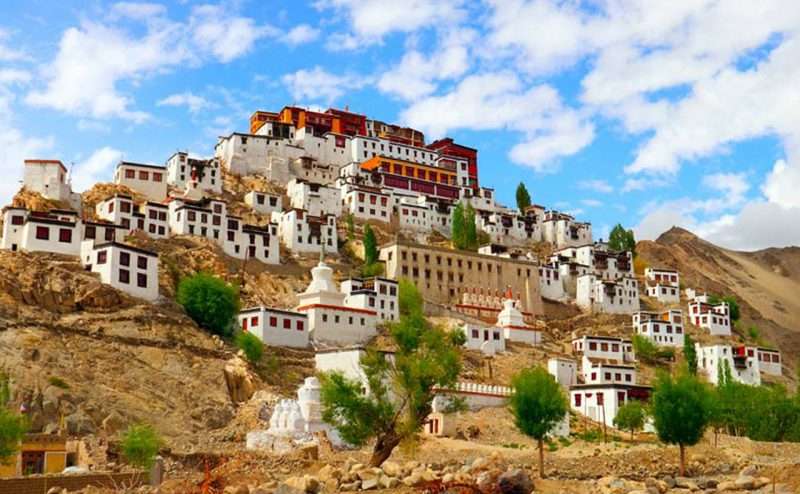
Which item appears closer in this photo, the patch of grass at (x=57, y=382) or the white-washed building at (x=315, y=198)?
the patch of grass at (x=57, y=382)

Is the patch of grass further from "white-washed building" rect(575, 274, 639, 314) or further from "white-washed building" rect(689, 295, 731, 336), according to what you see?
"white-washed building" rect(689, 295, 731, 336)

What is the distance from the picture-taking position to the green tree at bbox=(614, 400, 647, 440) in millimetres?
56781

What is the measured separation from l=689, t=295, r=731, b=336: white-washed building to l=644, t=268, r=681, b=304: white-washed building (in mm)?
3287

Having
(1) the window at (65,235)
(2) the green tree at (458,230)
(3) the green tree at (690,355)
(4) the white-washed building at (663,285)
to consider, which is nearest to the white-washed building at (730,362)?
(3) the green tree at (690,355)

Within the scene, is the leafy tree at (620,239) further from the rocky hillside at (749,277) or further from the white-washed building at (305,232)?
the white-washed building at (305,232)

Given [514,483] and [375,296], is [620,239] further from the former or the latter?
[514,483]

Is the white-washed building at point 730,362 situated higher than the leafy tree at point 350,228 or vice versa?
the leafy tree at point 350,228

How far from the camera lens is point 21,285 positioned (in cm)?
5069

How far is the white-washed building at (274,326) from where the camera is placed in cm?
5806

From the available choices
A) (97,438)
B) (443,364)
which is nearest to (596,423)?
(443,364)

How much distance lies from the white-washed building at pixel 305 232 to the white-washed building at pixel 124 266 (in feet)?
67.8

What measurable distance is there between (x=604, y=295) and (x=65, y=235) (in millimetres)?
49689

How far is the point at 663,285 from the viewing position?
96.2 metres

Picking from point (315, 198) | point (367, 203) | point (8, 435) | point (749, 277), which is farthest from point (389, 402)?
point (749, 277)
